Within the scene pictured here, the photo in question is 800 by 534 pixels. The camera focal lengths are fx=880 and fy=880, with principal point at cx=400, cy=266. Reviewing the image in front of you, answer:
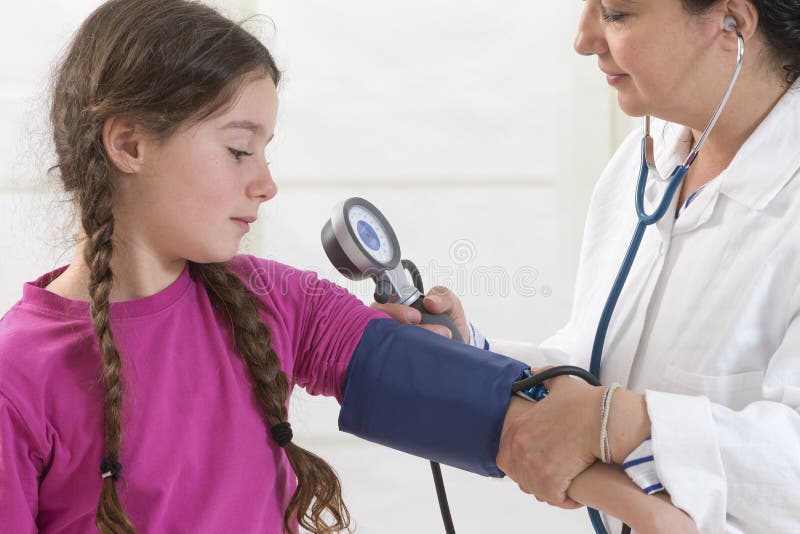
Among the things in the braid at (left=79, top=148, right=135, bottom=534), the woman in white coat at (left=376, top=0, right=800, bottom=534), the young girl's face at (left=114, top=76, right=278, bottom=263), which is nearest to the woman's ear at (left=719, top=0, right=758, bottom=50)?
the woman in white coat at (left=376, top=0, right=800, bottom=534)

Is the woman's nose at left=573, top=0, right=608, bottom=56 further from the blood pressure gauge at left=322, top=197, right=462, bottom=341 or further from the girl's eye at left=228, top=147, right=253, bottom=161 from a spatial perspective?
the girl's eye at left=228, top=147, right=253, bottom=161

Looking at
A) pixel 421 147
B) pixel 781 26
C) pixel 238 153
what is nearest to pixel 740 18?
pixel 781 26

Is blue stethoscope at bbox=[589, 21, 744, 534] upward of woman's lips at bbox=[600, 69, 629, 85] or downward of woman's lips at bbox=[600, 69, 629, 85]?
downward

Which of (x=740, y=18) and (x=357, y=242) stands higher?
(x=740, y=18)

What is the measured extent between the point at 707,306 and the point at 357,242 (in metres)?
0.49

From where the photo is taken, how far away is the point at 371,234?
4.14 ft

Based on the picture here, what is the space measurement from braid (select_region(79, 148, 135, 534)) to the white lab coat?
2.07 feet

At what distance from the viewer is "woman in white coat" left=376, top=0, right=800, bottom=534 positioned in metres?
1.03

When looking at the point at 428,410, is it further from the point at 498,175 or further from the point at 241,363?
the point at 498,175

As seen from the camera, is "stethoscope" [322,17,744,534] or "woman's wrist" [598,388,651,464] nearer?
"woman's wrist" [598,388,651,464]

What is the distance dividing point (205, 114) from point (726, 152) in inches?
29.6

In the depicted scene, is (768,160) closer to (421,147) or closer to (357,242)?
(357,242)

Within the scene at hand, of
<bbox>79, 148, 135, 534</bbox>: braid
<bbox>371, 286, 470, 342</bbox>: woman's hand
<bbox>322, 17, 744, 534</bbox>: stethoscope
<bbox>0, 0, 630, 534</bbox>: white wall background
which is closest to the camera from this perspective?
<bbox>79, 148, 135, 534</bbox>: braid

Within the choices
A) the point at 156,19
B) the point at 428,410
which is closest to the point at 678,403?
the point at 428,410
